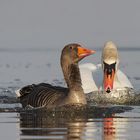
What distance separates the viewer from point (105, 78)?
1711cm

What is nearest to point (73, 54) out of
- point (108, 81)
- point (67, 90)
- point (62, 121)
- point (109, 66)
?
point (67, 90)

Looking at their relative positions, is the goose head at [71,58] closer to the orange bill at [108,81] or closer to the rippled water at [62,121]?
the rippled water at [62,121]

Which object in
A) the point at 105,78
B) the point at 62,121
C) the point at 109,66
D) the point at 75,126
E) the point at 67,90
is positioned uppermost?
the point at 109,66

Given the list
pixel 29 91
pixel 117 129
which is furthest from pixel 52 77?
pixel 117 129

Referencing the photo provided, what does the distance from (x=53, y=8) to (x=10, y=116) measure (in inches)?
1229

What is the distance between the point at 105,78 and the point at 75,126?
6543 millimetres

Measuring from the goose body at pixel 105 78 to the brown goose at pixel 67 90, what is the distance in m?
3.44

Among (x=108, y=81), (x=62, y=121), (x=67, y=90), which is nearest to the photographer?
(x=62, y=121)

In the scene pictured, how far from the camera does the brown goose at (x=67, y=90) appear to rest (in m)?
12.7

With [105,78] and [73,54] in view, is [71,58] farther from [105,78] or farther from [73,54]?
[105,78]

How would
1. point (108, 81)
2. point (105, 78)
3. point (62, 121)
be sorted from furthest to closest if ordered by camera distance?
point (105, 78) < point (108, 81) < point (62, 121)

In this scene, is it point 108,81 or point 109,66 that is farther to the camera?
point 109,66

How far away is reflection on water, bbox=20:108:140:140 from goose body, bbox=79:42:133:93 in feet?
14.5

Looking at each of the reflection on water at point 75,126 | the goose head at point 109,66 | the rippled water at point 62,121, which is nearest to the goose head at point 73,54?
the rippled water at point 62,121
